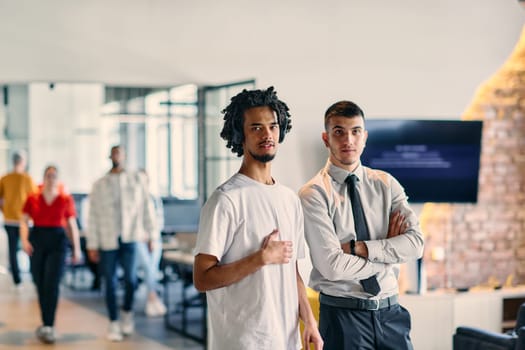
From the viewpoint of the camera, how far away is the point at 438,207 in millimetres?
7492

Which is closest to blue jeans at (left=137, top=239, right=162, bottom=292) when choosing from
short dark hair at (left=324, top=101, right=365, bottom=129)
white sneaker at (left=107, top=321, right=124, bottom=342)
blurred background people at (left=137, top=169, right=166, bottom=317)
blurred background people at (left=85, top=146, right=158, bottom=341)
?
blurred background people at (left=137, top=169, right=166, bottom=317)

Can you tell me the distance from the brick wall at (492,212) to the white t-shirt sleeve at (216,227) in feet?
15.5

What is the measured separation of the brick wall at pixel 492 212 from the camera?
7496 millimetres

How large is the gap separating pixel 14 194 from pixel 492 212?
566cm

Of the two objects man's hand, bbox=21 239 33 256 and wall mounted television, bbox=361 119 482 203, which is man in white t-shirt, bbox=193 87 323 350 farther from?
man's hand, bbox=21 239 33 256

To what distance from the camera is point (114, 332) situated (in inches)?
301

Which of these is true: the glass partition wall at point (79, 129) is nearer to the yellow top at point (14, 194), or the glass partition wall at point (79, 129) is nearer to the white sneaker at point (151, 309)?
the yellow top at point (14, 194)

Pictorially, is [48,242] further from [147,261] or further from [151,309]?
[151,309]

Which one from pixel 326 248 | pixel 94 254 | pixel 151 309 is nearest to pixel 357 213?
pixel 326 248

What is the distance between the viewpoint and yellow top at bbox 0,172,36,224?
10.4 meters

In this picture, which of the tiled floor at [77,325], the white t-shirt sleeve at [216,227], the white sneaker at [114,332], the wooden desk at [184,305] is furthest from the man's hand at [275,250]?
the white sneaker at [114,332]

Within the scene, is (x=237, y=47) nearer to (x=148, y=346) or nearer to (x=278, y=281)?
(x=148, y=346)

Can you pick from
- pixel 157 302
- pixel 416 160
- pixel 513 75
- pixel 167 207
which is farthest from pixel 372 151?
pixel 167 207

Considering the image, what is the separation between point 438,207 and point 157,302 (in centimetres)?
315
